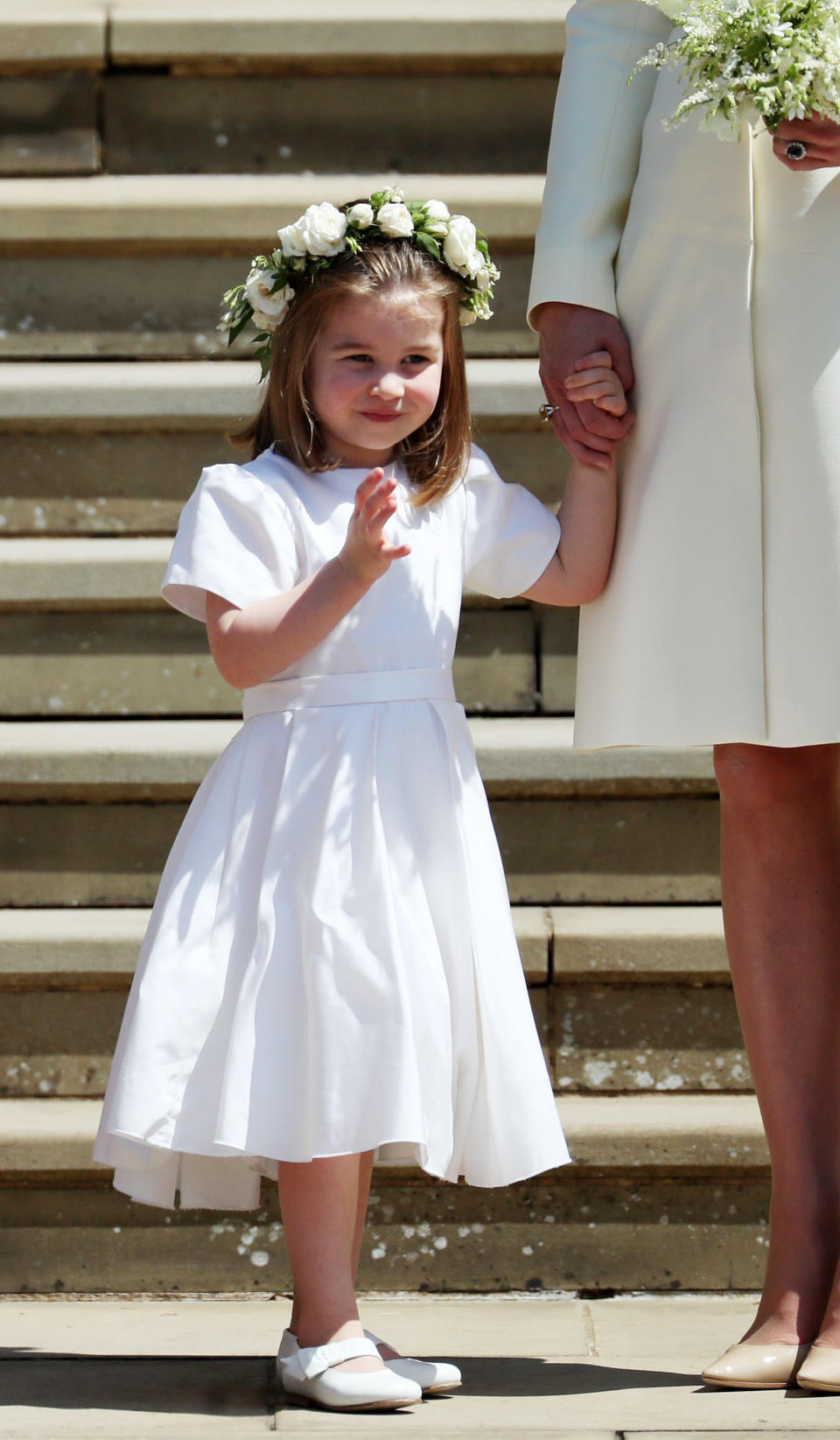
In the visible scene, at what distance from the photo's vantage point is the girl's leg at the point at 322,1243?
80.3 inches

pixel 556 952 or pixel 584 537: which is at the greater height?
pixel 584 537

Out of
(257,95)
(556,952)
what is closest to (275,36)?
(257,95)

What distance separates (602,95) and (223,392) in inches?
44.5

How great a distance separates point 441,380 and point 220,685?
947 millimetres

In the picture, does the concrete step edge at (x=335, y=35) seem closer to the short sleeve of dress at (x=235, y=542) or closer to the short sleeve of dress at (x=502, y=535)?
the short sleeve of dress at (x=502, y=535)

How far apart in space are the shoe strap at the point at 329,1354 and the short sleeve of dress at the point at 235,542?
36.0 inches

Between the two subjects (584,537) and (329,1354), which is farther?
(584,537)

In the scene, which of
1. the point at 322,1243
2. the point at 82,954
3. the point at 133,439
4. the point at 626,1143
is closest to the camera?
the point at 322,1243

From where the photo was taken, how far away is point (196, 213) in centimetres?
325

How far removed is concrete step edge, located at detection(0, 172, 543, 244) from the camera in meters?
3.24

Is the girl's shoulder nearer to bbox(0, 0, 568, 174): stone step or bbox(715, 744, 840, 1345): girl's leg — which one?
bbox(715, 744, 840, 1345): girl's leg

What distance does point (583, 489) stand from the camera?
2277mm

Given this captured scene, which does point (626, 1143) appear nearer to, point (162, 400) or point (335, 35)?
point (162, 400)

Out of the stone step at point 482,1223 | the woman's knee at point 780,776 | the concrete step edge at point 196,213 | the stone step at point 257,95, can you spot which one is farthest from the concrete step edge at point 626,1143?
the stone step at point 257,95
